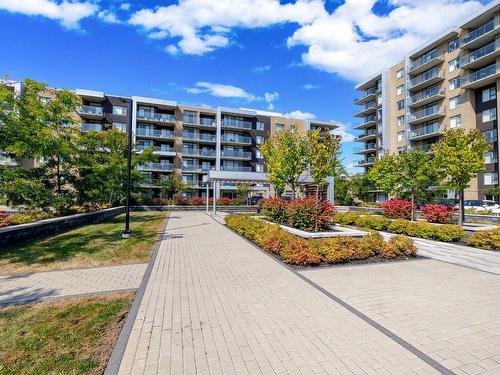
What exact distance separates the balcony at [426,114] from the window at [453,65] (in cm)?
510

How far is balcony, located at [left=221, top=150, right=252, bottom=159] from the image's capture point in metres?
52.6

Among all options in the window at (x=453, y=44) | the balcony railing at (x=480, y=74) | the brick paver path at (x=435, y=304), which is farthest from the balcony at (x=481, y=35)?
the brick paver path at (x=435, y=304)

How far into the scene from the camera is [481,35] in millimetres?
34688

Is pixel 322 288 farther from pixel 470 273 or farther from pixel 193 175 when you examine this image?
pixel 193 175

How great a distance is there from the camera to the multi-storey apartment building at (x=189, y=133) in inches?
1874

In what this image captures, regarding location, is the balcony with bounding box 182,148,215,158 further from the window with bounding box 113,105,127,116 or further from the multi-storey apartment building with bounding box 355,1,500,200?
the multi-storey apartment building with bounding box 355,1,500,200

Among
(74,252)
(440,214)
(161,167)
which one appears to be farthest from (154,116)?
(440,214)

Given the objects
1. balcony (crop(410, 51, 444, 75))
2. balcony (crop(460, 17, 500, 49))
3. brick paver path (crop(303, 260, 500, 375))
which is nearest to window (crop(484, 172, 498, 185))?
balcony (crop(460, 17, 500, 49))

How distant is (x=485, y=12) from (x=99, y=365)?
48227 millimetres

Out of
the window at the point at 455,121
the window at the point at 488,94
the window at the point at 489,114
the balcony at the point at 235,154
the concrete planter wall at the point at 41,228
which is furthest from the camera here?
the balcony at the point at 235,154

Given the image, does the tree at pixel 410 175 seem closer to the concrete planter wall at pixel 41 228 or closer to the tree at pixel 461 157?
the tree at pixel 461 157

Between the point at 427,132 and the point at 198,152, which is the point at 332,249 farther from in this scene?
the point at 198,152

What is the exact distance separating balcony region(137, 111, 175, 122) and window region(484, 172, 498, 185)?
46.6 metres

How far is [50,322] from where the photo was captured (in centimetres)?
446
